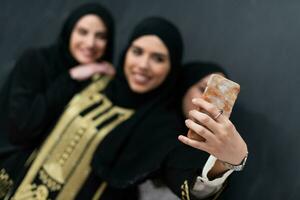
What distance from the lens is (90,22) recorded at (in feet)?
5.75

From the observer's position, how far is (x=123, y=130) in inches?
59.8

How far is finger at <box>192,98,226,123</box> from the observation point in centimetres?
97

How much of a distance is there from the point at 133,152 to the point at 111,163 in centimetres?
7

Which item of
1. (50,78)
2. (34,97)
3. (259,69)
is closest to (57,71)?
(50,78)

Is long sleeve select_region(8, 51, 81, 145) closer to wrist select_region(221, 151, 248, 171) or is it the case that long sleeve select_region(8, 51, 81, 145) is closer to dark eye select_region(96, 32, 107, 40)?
dark eye select_region(96, 32, 107, 40)

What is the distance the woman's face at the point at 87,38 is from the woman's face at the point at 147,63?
21 cm

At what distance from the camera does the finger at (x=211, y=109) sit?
974mm

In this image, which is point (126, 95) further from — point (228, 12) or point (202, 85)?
point (228, 12)

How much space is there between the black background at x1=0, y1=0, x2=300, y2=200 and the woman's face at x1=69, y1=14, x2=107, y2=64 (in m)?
0.29

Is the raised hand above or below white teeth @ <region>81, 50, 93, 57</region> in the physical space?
below

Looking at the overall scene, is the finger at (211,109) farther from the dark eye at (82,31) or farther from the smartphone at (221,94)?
the dark eye at (82,31)

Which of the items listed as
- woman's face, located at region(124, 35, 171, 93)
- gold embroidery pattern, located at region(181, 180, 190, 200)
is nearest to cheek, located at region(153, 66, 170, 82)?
woman's face, located at region(124, 35, 171, 93)

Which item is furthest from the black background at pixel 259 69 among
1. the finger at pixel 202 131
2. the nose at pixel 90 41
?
the finger at pixel 202 131

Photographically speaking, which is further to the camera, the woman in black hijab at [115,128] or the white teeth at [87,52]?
the white teeth at [87,52]
